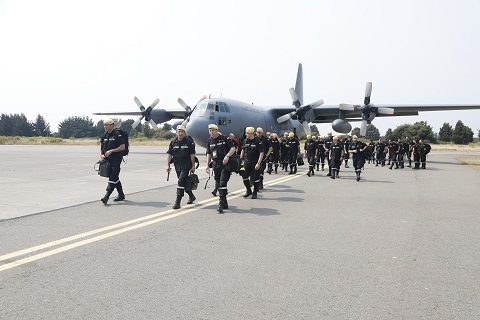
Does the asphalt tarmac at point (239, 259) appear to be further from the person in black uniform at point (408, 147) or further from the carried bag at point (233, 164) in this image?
the person in black uniform at point (408, 147)

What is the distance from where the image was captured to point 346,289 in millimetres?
3887

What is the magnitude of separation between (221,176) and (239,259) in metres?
3.78

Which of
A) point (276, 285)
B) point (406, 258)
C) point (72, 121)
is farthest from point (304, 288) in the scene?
point (72, 121)

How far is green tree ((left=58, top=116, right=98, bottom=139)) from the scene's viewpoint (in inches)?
5084

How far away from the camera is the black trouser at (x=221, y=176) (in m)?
8.22

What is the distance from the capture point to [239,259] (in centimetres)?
486

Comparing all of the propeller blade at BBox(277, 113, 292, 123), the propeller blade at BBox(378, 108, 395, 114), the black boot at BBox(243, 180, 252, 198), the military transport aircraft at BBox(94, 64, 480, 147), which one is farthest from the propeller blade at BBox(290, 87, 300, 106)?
the black boot at BBox(243, 180, 252, 198)

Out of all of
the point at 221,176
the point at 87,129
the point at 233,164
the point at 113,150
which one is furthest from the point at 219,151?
the point at 87,129

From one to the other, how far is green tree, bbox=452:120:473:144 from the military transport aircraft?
68235 millimetres

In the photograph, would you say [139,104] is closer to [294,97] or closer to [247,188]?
[294,97]

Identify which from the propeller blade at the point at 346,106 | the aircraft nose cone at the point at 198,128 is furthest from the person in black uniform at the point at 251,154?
the propeller blade at the point at 346,106

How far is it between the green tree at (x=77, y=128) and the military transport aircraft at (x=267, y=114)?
98159 millimetres

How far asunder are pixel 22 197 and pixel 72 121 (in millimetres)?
138336

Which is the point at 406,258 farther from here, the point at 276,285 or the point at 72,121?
the point at 72,121
